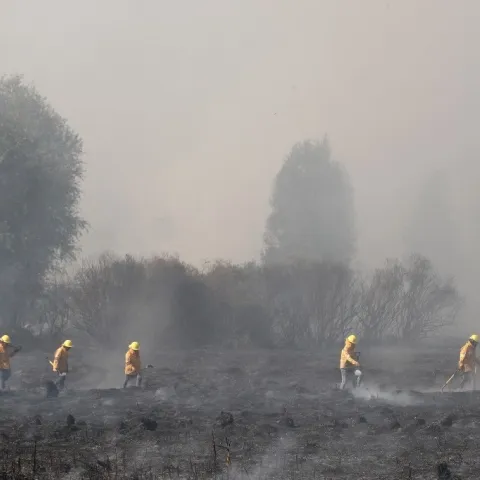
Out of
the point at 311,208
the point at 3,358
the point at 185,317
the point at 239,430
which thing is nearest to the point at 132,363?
the point at 3,358

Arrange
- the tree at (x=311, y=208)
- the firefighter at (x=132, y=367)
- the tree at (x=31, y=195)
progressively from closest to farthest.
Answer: the firefighter at (x=132, y=367)
the tree at (x=31, y=195)
the tree at (x=311, y=208)

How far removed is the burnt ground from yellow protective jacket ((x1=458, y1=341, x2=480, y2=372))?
4.79 ft

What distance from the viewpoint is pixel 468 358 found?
21844 mm

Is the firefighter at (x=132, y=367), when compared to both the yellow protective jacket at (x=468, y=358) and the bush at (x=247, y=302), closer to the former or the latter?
the yellow protective jacket at (x=468, y=358)

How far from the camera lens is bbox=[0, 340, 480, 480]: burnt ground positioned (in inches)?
484

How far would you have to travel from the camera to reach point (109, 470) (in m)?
11.5

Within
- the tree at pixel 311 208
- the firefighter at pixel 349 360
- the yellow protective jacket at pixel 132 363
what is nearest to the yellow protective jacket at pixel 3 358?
the yellow protective jacket at pixel 132 363

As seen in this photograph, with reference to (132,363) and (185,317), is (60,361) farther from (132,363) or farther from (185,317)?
(185,317)

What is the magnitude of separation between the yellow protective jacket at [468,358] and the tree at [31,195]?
19730mm

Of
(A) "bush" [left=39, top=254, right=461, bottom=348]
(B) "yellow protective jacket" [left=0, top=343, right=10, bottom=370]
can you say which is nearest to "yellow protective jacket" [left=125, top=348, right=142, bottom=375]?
(B) "yellow protective jacket" [left=0, top=343, right=10, bottom=370]

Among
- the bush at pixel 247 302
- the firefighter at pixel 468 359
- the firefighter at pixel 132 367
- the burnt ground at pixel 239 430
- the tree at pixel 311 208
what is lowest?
the burnt ground at pixel 239 430

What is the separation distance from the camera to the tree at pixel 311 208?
53.1 meters

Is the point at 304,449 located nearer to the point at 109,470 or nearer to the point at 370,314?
the point at 109,470

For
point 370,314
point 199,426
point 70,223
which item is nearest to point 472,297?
point 370,314
